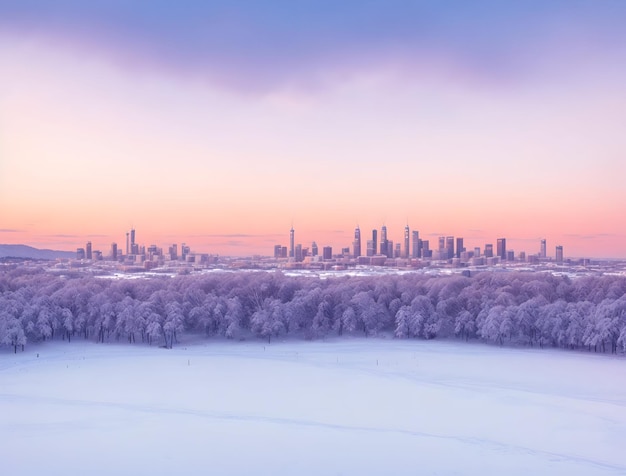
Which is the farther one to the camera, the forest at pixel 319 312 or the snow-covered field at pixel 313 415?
the forest at pixel 319 312

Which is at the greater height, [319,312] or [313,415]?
[319,312]

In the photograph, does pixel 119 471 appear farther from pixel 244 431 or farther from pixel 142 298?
pixel 142 298

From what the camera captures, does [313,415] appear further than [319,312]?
No

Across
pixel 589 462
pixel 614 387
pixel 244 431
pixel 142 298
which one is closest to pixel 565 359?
pixel 614 387

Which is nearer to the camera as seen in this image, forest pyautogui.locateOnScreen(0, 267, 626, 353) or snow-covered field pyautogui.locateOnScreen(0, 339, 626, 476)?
snow-covered field pyautogui.locateOnScreen(0, 339, 626, 476)
